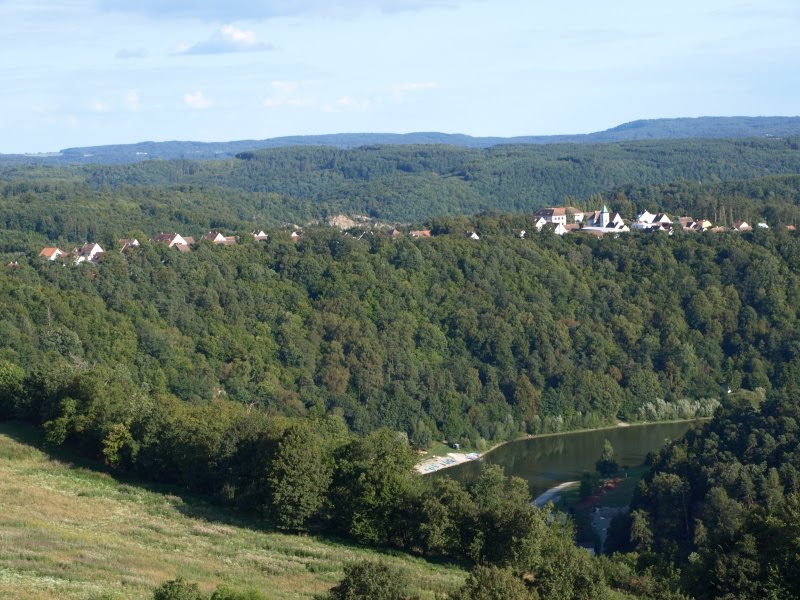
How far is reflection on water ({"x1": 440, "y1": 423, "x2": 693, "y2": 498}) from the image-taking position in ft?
170

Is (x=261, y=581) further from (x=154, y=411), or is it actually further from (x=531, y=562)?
(x=154, y=411)

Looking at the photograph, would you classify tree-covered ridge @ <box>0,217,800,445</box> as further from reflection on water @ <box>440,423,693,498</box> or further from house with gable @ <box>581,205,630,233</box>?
house with gable @ <box>581,205,630,233</box>

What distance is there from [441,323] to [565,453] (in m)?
15.7

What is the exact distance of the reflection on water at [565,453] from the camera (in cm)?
5188

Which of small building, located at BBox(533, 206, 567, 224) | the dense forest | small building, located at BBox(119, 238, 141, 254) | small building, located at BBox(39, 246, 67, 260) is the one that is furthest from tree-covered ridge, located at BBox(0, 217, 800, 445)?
small building, located at BBox(533, 206, 567, 224)

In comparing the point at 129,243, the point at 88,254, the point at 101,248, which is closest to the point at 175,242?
the point at 129,243

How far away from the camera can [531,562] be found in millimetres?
22312

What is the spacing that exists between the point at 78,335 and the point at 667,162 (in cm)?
14450

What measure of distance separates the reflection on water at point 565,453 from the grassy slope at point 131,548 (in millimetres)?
23813

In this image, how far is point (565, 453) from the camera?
5741 cm

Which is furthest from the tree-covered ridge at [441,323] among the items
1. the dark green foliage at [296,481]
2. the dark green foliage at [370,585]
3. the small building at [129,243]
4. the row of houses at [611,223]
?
the dark green foliage at [370,585]

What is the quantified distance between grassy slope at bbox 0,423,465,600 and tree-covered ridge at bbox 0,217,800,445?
85.8ft

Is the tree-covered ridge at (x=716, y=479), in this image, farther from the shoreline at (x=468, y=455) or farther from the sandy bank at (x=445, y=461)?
the sandy bank at (x=445, y=461)

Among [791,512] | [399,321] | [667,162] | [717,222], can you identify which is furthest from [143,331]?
[667,162]
